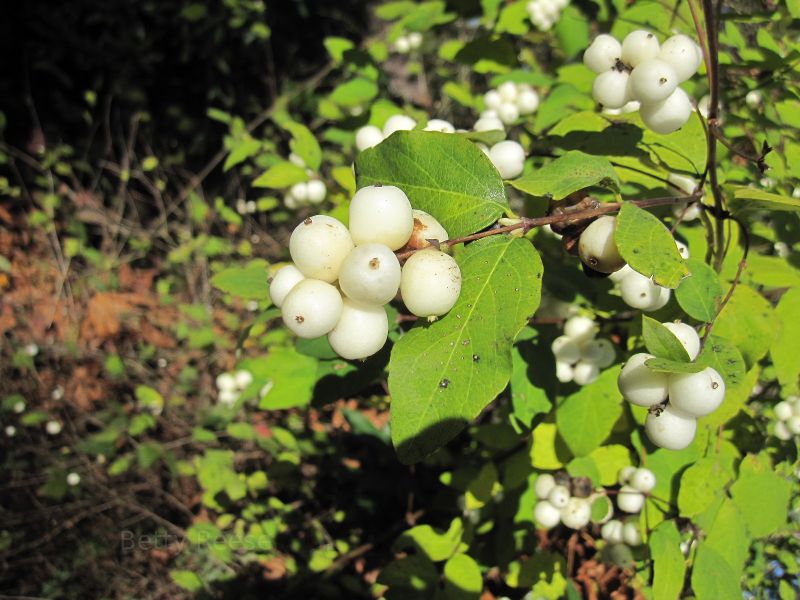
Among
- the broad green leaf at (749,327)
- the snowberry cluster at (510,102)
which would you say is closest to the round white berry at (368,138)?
the snowberry cluster at (510,102)

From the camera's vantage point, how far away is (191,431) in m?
3.74

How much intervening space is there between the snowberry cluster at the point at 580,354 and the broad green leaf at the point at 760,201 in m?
0.45

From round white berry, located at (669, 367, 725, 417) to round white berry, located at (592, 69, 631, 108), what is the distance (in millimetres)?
612

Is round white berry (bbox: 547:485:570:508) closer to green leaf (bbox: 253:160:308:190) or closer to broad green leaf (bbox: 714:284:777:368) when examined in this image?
broad green leaf (bbox: 714:284:777:368)

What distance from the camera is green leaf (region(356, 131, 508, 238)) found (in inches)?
35.8

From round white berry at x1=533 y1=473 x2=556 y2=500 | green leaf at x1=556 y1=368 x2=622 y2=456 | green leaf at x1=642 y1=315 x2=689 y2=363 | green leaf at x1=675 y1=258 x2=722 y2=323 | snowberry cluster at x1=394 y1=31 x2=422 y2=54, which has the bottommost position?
round white berry at x1=533 y1=473 x2=556 y2=500

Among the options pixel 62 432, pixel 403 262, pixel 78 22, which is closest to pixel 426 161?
pixel 403 262

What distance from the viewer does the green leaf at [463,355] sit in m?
0.80

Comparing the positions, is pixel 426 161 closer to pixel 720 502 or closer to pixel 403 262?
pixel 403 262

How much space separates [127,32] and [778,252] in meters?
5.21

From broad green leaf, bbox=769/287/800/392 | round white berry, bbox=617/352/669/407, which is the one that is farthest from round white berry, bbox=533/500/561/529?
round white berry, bbox=617/352/669/407

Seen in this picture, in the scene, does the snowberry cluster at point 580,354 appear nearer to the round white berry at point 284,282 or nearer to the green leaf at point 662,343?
the green leaf at point 662,343

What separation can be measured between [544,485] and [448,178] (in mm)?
Answer: 1158

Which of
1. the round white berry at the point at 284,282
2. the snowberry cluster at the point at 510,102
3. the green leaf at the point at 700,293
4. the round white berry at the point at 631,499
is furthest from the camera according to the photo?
the snowberry cluster at the point at 510,102
